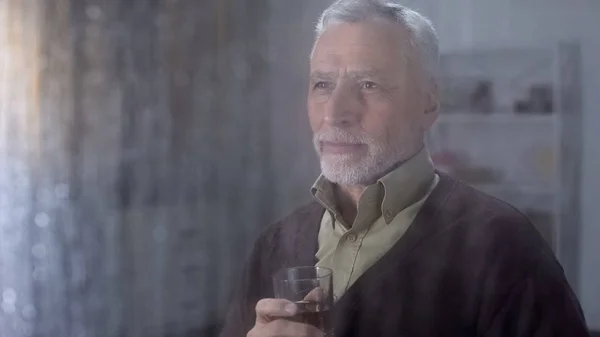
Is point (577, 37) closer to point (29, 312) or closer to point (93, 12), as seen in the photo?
point (93, 12)

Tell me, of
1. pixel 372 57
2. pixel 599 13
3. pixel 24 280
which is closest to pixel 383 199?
pixel 372 57

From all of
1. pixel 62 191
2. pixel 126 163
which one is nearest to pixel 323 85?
pixel 126 163

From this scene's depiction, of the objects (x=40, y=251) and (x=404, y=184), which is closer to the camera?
(x=404, y=184)

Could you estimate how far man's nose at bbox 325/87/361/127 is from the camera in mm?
875

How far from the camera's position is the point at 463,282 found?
0.84m

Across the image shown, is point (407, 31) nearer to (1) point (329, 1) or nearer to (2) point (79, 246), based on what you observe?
(1) point (329, 1)

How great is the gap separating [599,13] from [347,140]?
1.11 feet

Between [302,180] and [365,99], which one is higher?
[365,99]

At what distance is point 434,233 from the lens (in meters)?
0.86

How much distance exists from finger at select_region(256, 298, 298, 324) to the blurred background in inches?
6.8

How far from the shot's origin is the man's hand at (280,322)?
0.80 metres

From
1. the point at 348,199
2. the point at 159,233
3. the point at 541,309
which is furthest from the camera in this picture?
the point at 159,233

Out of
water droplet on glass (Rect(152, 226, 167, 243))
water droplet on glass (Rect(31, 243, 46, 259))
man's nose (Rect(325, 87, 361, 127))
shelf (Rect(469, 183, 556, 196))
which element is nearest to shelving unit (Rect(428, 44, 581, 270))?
shelf (Rect(469, 183, 556, 196))

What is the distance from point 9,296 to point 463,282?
2.40 feet
